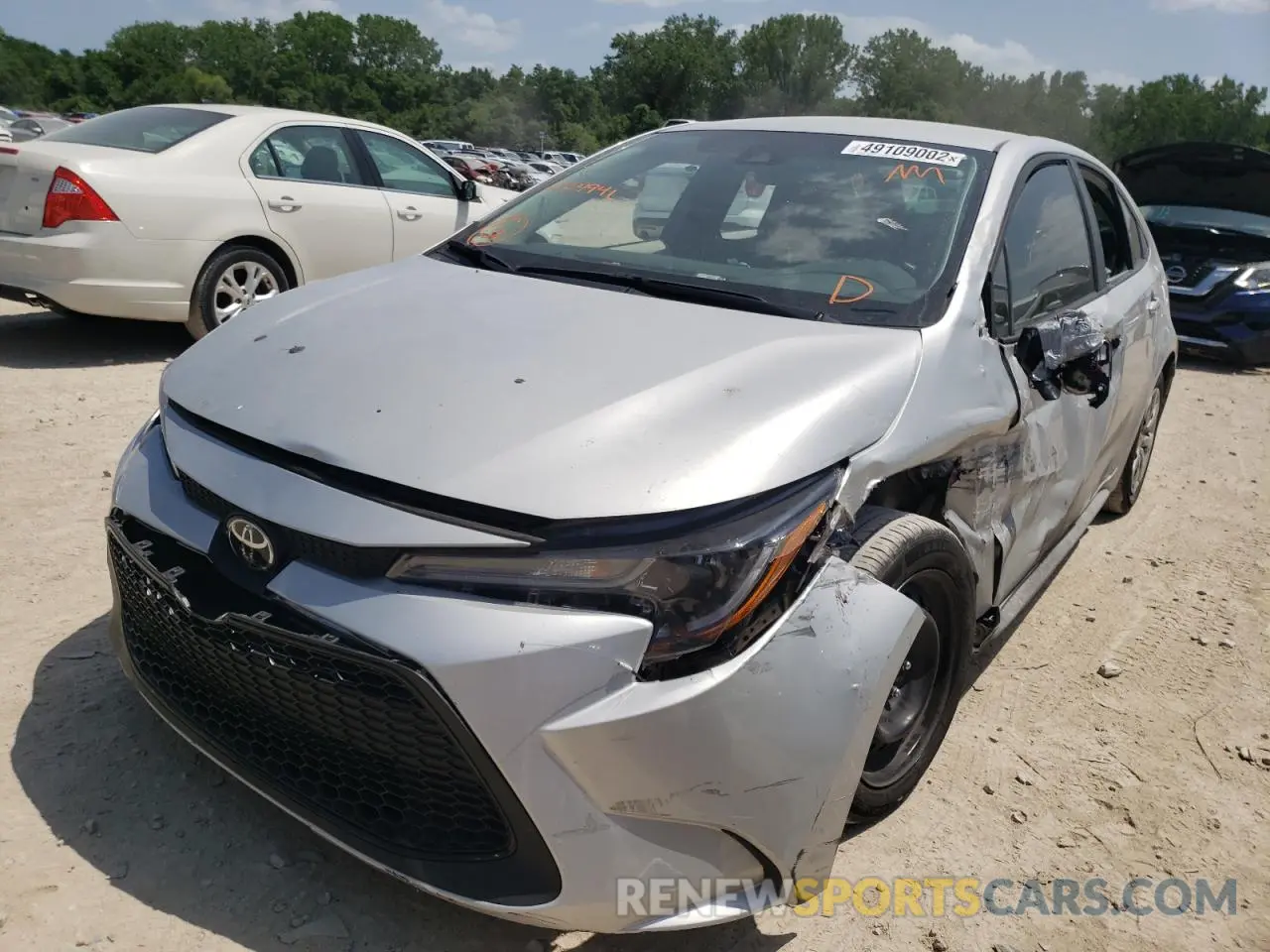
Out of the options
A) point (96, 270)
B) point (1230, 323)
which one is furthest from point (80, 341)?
point (1230, 323)

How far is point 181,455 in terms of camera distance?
2.19 m

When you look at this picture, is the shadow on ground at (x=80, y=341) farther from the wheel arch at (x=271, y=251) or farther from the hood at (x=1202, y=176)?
the hood at (x=1202, y=176)

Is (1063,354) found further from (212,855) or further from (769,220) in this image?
(212,855)

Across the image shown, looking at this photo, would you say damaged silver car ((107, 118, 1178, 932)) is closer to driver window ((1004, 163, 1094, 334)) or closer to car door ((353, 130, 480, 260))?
driver window ((1004, 163, 1094, 334))

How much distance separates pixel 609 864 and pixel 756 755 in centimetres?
32

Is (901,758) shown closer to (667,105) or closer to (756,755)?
(756,755)

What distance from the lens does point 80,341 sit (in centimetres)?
657

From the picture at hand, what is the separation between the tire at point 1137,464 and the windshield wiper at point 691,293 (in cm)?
274

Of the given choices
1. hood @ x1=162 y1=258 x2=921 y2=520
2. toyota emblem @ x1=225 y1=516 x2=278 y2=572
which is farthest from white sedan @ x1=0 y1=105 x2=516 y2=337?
toyota emblem @ x1=225 y1=516 x2=278 y2=572

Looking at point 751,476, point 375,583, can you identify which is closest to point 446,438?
point 375,583

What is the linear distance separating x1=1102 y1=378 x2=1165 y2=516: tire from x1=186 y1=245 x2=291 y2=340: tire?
4549 mm

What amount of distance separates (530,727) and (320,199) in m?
5.74

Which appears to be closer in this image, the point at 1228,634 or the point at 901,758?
the point at 901,758

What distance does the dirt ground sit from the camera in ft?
6.97
